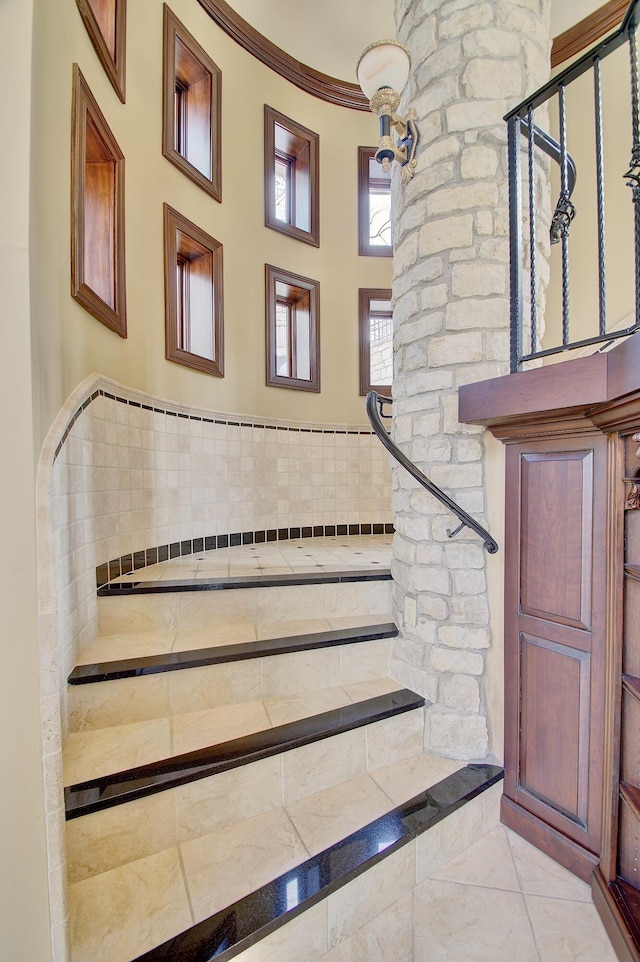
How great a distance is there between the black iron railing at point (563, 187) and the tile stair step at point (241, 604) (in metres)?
1.33

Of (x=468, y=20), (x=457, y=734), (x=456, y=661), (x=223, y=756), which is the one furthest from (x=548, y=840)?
(x=468, y=20)

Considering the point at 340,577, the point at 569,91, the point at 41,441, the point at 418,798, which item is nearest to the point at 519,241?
the point at 340,577

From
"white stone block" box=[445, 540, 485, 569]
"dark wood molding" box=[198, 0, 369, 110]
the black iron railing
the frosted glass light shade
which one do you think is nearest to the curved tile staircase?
"white stone block" box=[445, 540, 485, 569]

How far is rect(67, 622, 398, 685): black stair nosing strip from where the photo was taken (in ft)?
5.21

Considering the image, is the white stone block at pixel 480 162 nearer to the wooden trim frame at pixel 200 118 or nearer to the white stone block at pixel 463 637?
the white stone block at pixel 463 637

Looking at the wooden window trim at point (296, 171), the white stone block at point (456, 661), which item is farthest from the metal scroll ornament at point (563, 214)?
the wooden window trim at point (296, 171)

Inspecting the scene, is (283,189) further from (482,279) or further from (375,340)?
(482,279)

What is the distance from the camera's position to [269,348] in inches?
144

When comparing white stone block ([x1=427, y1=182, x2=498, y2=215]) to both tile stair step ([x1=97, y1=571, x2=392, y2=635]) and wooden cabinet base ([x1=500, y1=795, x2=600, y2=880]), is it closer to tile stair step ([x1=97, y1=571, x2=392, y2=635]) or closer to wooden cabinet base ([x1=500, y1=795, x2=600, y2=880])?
tile stair step ([x1=97, y1=571, x2=392, y2=635])

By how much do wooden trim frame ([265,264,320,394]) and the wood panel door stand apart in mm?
2442

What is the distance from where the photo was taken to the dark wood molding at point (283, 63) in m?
3.18

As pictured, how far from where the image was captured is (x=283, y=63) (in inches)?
142

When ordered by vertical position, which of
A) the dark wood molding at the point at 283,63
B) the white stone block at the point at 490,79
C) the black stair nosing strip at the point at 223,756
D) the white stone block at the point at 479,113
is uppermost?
the dark wood molding at the point at 283,63

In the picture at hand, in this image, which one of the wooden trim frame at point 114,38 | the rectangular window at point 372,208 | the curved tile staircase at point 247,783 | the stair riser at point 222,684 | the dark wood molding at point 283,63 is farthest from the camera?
the rectangular window at point 372,208
